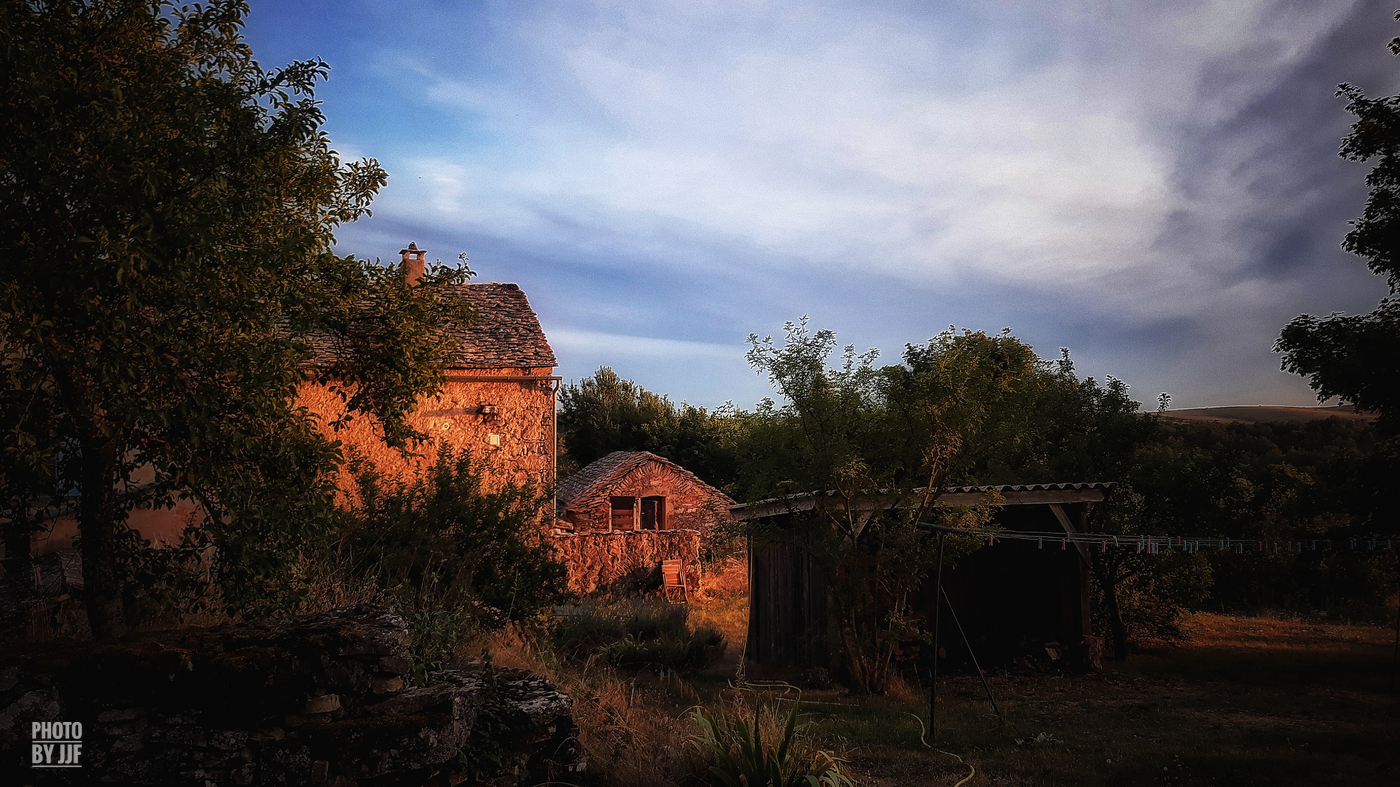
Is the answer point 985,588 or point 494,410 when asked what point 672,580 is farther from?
point 985,588

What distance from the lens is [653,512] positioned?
2411cm

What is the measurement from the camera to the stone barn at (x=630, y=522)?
69.1 ft

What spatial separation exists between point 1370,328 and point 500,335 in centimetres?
1410

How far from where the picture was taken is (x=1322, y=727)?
27.9ft

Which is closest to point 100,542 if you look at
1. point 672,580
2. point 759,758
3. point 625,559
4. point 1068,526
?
point 759,758

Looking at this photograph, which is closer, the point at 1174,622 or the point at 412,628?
the point at 412,628

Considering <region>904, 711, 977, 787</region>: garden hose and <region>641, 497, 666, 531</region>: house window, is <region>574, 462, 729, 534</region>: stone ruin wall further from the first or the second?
<region>904, 711, 977, 787</region>: garden hose

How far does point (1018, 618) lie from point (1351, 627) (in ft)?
24.4

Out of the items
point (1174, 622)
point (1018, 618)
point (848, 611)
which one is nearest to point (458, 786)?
point (848, 611)

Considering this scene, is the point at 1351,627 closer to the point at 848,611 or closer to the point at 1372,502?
the point at 1372,502

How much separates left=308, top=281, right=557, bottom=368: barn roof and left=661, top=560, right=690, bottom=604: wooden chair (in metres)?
7.94

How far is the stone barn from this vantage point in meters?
21.0

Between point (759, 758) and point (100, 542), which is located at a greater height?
point (100, 542)

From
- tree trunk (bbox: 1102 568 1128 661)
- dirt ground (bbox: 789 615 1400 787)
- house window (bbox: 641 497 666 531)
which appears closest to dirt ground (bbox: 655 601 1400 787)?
dirt ground (bbox: 789 615 1400 787)
